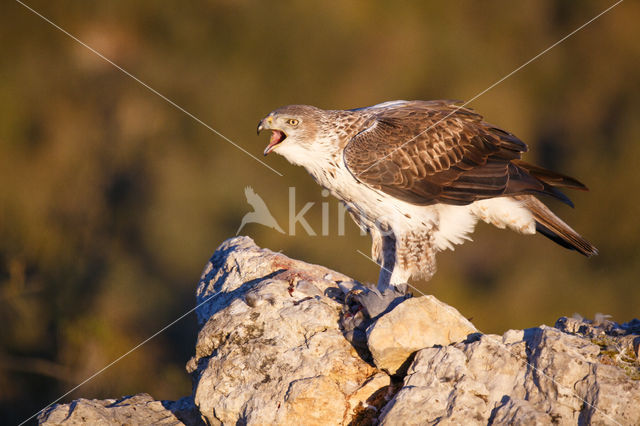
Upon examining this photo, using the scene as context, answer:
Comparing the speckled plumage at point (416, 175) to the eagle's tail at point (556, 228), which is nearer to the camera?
the speckled plumage at point (416, 175)

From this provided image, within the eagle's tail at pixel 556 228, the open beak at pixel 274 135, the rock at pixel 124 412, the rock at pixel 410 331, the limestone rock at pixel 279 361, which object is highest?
the open beak at pixel 274 135

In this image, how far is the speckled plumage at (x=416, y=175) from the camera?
6246mm

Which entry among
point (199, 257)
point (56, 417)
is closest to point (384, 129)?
point (56, 417)

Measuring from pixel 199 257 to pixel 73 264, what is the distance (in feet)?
8.49

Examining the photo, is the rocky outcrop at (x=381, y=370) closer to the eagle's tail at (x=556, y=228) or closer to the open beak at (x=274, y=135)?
the eagle's tail at (x=556, y=228)

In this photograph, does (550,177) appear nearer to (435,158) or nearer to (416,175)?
(435,158)

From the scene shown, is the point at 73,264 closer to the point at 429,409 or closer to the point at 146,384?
the point at 146,384

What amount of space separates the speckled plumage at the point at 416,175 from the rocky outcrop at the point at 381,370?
4.43 feet

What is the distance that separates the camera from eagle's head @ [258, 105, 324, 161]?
625 centimetres

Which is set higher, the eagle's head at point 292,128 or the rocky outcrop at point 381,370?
the eagle's head at point 292,128

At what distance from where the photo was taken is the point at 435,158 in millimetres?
6500

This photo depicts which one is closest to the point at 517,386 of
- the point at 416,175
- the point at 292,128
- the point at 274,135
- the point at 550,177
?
the point at 416,175

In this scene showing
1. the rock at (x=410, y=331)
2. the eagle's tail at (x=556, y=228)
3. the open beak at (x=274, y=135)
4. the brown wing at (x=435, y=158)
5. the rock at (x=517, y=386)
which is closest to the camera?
the rock at (x=517, y=386)

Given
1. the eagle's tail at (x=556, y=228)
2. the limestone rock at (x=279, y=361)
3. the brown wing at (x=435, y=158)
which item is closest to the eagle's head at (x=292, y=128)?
the brown wing at (x=435, y=158)
